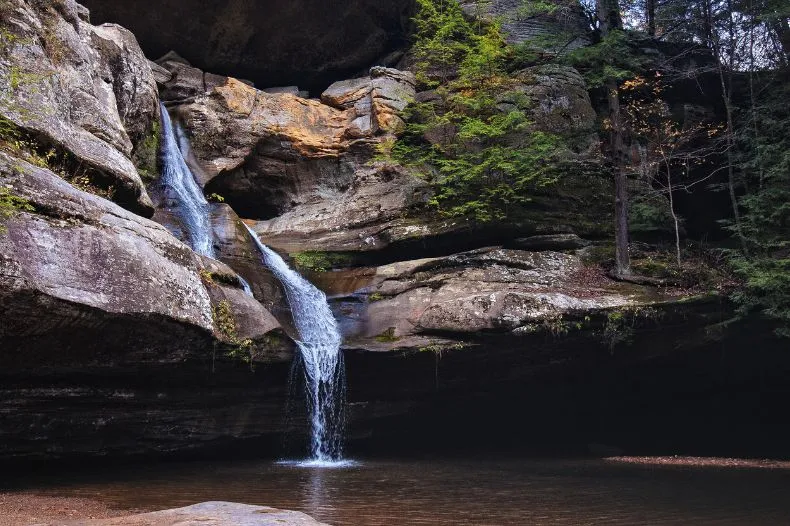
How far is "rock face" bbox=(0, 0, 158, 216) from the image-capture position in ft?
32.2

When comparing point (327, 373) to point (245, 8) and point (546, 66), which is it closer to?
point (546, 66)

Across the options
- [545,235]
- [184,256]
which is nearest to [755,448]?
[545,235]

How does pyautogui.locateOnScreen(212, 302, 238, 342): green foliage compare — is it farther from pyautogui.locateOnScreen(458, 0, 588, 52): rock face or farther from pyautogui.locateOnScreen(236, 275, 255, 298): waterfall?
pyautogui.locateOnScreen(458, 0, 588, 52): rock face

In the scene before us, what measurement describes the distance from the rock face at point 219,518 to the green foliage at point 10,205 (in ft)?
13.8

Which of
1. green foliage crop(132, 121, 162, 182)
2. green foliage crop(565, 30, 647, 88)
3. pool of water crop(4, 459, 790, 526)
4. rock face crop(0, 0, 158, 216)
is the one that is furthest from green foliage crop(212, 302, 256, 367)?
green foliage crop(565, 30, 647, 88)

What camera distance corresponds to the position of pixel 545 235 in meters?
16.2

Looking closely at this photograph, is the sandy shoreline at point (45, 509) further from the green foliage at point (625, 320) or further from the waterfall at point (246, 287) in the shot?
the green foliage at point (625, 320)

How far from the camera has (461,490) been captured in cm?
948

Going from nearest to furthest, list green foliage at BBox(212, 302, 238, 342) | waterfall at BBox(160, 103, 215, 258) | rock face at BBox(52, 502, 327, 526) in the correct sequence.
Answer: rock face at BBox(52, 502, 327, 526)
green foliage at BBox(212, 302, 238, 342)
waterfall at BBox(160, 103, 215, 258)

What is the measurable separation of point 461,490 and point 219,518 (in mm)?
5075

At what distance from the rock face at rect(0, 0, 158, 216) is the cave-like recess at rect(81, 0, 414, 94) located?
5.94 metres

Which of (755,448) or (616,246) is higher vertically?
(616,246)

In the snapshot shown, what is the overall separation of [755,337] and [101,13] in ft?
69.7

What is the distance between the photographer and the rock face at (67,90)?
9805 mm
